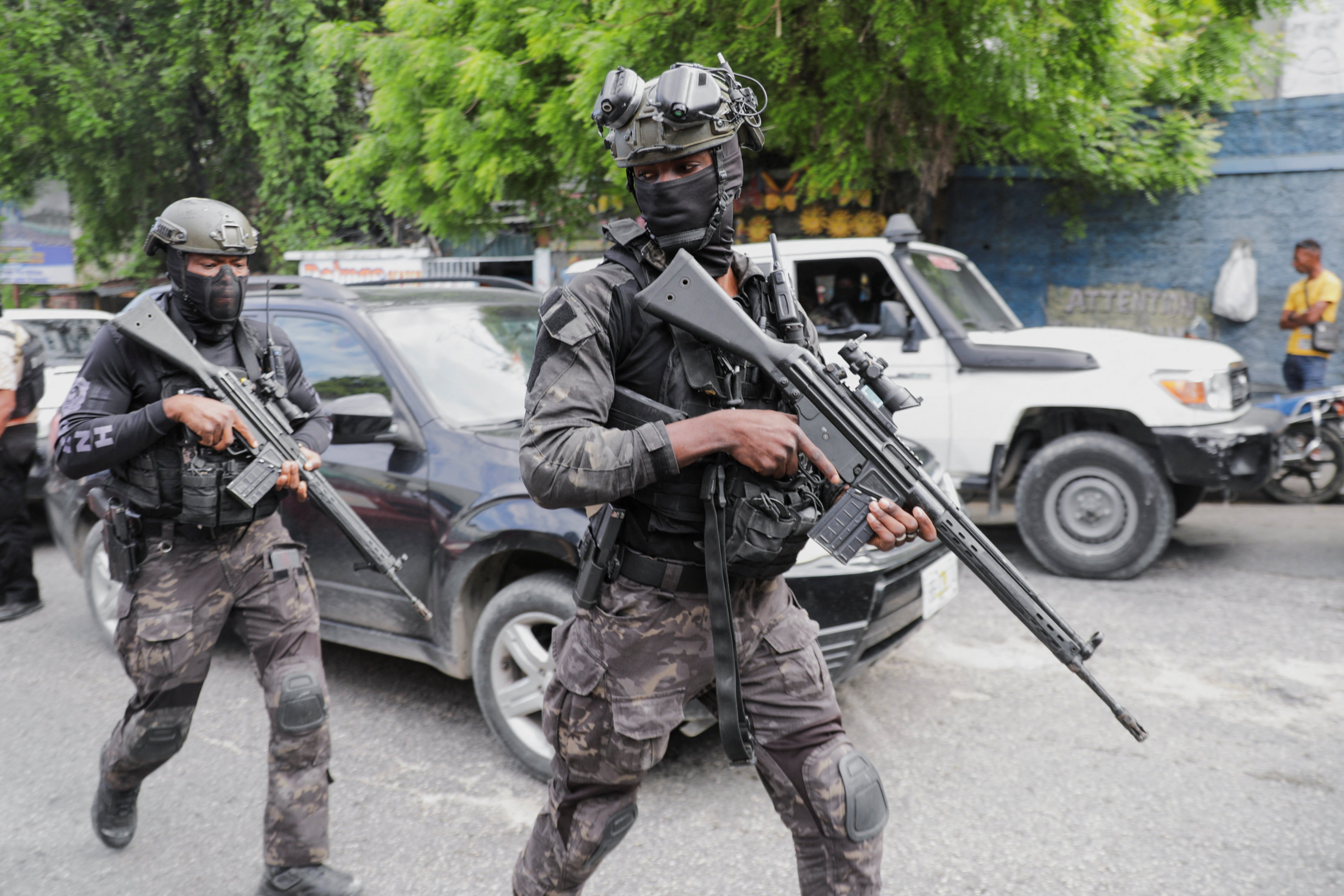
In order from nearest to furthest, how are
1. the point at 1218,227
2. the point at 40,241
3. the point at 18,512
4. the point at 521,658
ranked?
the point at 521,658 → the point at 18,512 → the point at 1218,227 → the point at 40,241

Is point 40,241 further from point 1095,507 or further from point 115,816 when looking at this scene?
point 1095,507

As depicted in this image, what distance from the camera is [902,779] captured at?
3.58 meters

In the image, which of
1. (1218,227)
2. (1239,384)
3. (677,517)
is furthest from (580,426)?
(1218,227)

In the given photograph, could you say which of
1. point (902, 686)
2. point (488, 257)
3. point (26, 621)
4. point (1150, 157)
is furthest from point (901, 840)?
point (488, 257)

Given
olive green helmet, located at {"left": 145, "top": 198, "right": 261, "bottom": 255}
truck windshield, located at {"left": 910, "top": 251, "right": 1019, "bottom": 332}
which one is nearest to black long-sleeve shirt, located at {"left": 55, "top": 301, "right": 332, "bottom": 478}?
olive green helmet, located at {"left": 145, "top": 198, "right": 261, "bottom": 255}

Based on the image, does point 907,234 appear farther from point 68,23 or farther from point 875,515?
point 68,23

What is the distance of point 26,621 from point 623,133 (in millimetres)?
5108

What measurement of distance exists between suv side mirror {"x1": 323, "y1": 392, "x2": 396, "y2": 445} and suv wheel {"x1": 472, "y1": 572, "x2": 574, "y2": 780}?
73 cm

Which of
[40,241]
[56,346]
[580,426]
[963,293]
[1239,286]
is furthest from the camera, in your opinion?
[40,241]

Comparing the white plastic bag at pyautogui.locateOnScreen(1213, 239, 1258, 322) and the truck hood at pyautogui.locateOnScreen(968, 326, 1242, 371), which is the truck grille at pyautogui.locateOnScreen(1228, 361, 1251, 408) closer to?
the truck hood at pyautogui.locateOnScreen(968, 326, 1242, 371)

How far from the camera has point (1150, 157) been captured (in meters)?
9.44

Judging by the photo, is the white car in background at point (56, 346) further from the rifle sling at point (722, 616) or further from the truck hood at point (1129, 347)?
the rifle sling at point (722, 616)

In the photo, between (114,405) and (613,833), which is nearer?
(613,833)

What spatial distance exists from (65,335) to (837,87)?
240 inches
